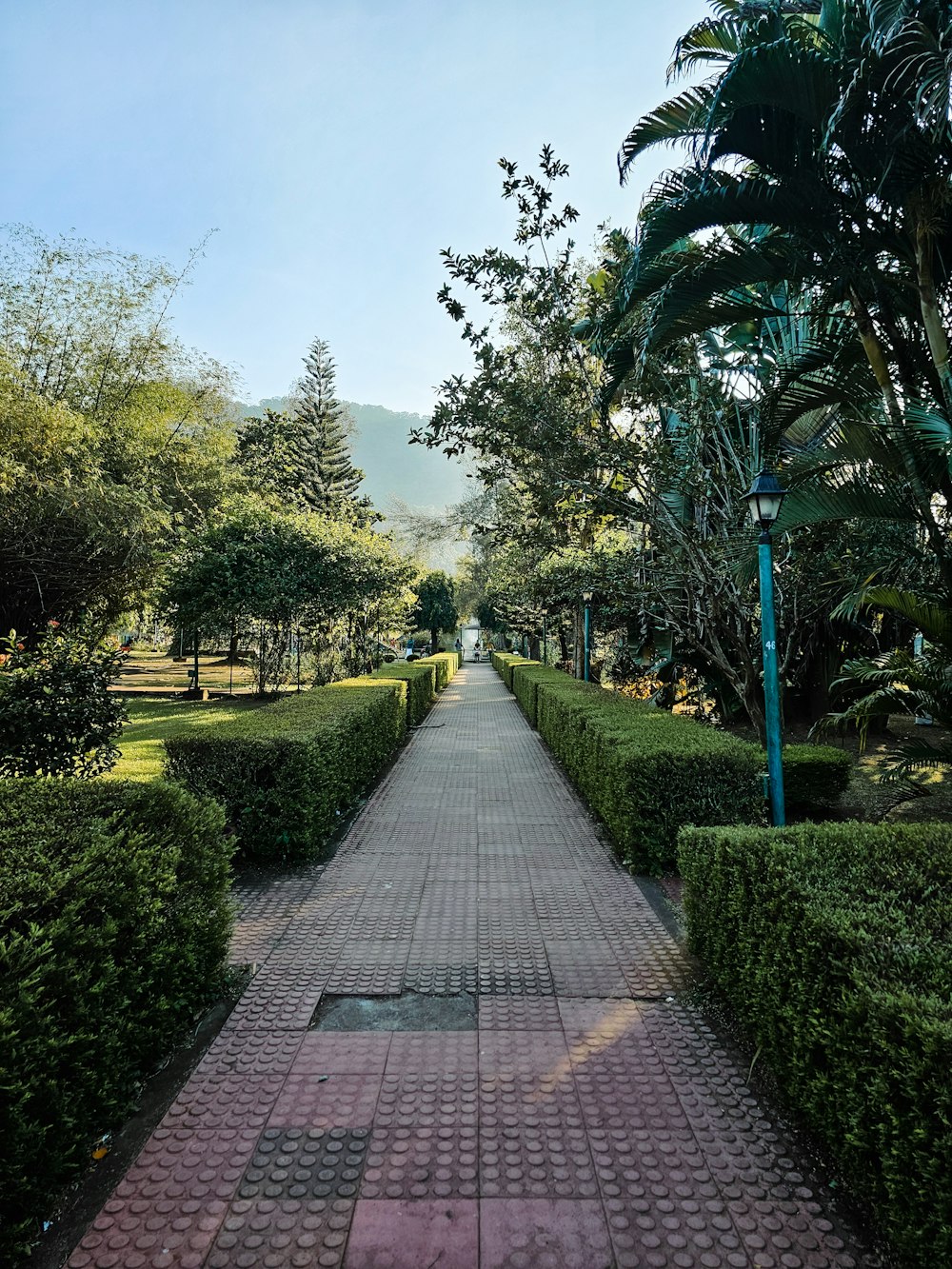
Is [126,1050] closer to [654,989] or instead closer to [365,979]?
[365,979]

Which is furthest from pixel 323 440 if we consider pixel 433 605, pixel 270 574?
pixel 270 574

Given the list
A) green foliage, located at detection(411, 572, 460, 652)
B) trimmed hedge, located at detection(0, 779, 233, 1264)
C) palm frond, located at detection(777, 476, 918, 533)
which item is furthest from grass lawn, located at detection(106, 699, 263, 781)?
green foliage, located at detection(411, 572, 460, 652)

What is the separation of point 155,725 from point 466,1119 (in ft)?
36.7

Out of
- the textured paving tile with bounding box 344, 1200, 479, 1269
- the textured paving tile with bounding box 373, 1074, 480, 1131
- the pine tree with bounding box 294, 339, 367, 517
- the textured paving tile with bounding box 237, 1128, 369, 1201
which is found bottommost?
the textured paving tile with bounding box 373, 1074, 480, 1131

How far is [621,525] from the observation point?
9.76 metres

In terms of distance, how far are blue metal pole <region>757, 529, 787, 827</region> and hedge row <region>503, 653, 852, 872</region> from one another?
1.11 ft

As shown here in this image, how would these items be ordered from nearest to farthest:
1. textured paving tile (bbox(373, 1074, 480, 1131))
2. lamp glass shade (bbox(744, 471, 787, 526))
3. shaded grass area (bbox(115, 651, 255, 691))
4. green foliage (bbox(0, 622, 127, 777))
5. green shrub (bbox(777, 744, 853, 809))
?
textured paving tile (bbox(373, 1074, 480, 1131)), lamp glass shade (bbox(744, 471, 787, 526)), green foliage (bbox(0, 622, 127, 777)), green shrub (bbox(777, 744, 853, 809)), shaded grass area (bbox(115, 651, 255, 691))

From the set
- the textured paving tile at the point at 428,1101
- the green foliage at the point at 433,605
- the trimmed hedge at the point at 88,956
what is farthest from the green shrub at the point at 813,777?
the green foliage at the point at 433,605

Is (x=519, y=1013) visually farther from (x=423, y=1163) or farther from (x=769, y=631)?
(x=769, y=631)

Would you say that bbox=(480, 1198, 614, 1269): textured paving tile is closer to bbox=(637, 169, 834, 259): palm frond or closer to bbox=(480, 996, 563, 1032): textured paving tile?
bbox=(480, 996, 563, 1032): textured paving tile

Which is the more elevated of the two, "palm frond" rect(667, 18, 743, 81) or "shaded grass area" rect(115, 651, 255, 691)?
"palm frond" rect(667, 18, 743, 81)

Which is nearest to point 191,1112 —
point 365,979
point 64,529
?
point 365,979

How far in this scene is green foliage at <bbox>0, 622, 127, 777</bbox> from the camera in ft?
15.9

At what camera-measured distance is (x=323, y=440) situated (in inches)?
1479
